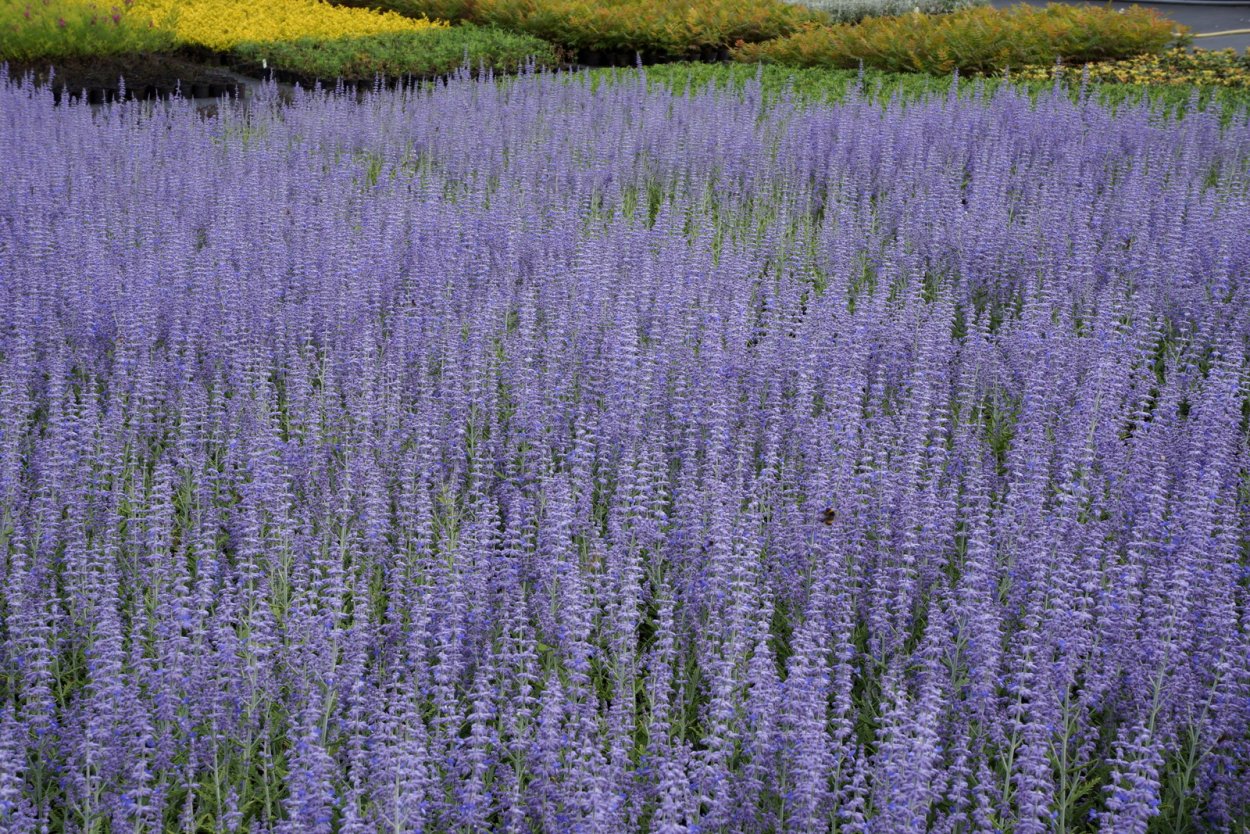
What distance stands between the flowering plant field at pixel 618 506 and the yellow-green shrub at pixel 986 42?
258 inches

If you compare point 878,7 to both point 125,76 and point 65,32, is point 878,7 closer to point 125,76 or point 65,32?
point 125,76

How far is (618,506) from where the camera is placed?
14.6ft

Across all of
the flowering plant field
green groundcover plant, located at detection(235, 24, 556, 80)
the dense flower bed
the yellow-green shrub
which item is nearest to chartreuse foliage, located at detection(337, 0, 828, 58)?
A: green groundcover plant, located at detection(235, 24, 556, 80)

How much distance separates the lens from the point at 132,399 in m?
5.65

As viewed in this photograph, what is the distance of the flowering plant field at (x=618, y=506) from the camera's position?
3287mm

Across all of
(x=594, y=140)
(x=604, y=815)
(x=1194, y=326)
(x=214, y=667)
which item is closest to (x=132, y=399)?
(x=214, y=667)

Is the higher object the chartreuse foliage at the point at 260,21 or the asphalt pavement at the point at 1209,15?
the asphalt pavement at the point at 1209,15

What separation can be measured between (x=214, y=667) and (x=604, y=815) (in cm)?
132

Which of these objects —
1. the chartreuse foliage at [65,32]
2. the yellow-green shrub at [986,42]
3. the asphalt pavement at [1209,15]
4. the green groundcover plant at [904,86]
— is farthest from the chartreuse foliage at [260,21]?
the asphalt pavement at [1209,15]

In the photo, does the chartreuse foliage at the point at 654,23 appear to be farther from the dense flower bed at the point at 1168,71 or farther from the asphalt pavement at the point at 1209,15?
the asphalt pavement at the point at 1209,15

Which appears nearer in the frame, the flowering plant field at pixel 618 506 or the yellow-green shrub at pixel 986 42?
the flowering plant field at pixel 618 506

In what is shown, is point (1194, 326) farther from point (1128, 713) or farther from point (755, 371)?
point (1128, 713)

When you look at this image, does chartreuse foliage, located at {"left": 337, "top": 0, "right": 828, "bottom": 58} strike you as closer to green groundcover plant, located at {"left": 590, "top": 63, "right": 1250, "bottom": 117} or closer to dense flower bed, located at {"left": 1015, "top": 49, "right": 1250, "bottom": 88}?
green groundcover plant, located at {"left": 590, "top": 63, "right": 1250, "bottom": 117}

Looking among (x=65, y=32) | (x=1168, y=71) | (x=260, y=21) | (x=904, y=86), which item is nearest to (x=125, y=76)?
(x=65, y=32)
